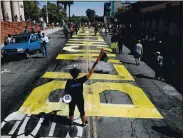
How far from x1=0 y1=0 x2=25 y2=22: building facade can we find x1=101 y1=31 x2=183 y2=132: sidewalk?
30419 mm

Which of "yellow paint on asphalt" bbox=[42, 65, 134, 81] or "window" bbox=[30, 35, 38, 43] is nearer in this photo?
"yellow paint on asphalt" bbox=[42, 65, 134, 81]

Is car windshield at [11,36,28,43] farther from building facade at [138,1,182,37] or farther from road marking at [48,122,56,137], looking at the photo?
building facade at [138,1,182,37]

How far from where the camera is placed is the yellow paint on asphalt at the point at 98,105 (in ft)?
27.9

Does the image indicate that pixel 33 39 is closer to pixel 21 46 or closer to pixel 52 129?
pixel 21 46

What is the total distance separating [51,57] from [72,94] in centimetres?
1205

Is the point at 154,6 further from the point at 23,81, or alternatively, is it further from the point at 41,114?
the point at 41,114

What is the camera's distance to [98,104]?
30.3 feet

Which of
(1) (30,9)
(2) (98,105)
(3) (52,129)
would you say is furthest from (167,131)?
(1) (30,9)

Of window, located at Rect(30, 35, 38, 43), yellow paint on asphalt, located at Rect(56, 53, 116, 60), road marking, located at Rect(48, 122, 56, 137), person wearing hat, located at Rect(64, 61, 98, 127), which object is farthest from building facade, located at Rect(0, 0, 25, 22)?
person wearing hat, located at Rect(64, 61, 98, 127)

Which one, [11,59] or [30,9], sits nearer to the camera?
[11,59]

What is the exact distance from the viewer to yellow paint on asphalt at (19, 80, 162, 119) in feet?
27.9

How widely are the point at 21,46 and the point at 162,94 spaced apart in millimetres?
11062

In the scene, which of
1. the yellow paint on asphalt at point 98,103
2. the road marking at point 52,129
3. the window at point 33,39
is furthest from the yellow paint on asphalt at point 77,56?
the road marking at point 52,129

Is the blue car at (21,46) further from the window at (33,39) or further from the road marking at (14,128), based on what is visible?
the road marking at (14,128)
